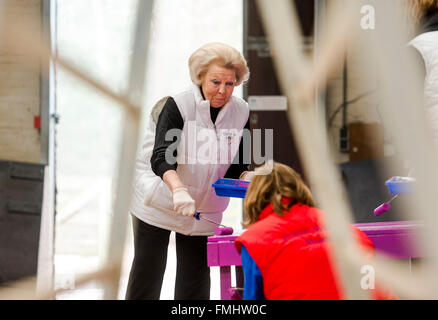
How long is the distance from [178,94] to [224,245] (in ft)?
1.00

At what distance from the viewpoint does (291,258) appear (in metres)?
0.93

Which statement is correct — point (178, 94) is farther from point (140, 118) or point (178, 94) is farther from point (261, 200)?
point (140, 118)

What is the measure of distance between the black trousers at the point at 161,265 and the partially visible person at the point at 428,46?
541mm

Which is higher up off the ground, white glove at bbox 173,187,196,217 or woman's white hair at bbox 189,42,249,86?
woman's white hair at bbox 189,42,249,86

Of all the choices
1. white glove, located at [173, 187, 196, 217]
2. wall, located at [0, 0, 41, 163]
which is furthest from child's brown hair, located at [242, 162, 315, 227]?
wall, located at [0, 0, 41, 163]

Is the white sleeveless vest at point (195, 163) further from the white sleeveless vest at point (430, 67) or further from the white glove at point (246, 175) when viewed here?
the white sleeveless vest at point (430, 67)

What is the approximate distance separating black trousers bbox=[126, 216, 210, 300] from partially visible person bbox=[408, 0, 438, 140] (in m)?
0.54

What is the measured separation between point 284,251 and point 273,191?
4.2 inches

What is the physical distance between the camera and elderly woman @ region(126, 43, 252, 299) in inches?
43.2

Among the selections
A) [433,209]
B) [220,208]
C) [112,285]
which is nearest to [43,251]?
[220,208]

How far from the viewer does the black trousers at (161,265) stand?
1184mm

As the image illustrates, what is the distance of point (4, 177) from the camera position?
1928 millimetres

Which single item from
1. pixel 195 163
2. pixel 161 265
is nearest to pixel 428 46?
pixel 195 163

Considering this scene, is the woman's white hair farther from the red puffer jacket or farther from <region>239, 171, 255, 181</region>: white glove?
the red puffer jacket
